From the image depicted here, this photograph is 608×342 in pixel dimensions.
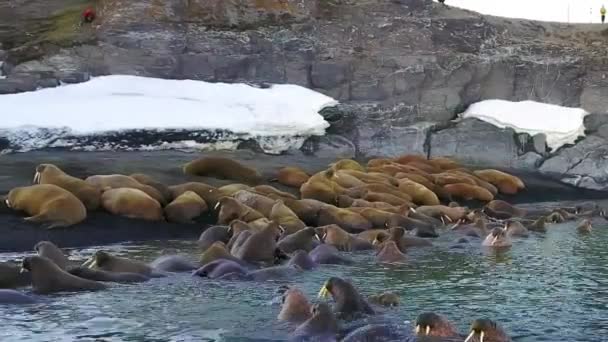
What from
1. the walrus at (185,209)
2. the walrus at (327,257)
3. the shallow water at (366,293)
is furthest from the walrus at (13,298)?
the walrus at (185,209)

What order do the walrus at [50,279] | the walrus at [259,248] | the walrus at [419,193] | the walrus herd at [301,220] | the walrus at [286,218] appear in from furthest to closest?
the walrus at [419,193] < the walrus at [286,218] < the walrus at [259,248] < the walrus at [50,279] < the walrus herd at [301,220]

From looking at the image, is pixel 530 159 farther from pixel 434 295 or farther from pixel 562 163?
pixel 434 295

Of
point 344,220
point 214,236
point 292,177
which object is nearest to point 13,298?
point 214,236

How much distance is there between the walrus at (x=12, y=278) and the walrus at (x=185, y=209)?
5049 millimetres

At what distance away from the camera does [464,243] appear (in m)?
13.2

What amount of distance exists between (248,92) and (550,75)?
971 cm

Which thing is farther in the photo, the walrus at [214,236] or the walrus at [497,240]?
the walrus at [497,240]

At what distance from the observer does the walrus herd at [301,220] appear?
7.63 meters

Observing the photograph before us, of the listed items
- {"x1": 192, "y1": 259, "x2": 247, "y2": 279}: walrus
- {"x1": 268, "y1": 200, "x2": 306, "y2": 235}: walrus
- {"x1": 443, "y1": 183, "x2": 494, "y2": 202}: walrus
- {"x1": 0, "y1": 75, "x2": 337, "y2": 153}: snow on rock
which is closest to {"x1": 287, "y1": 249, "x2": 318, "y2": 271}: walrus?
{"x1": 192, "y1": 259, "x2": 247, "y2": 279}: walrus

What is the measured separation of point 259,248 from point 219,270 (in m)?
1.20

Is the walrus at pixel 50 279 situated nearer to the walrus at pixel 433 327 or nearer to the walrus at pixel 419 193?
the walrus at pixel 433 327

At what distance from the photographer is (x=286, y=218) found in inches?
538

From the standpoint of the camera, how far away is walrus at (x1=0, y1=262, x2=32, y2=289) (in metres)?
8.70

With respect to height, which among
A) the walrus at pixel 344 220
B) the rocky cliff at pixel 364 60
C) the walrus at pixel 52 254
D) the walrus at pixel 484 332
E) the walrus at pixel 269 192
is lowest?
the walrus at pixel 344 220
